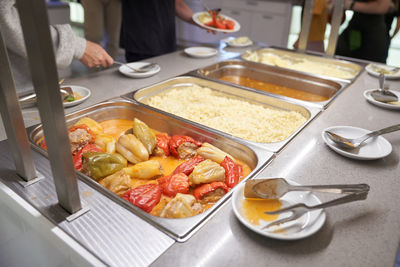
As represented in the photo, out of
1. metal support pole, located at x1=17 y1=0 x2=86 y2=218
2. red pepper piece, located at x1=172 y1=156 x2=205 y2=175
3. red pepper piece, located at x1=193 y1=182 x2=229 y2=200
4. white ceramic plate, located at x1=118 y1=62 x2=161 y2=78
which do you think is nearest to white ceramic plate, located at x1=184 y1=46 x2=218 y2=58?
white ceramic plate, located at x1=118 y1=62 x2=161 y2=78

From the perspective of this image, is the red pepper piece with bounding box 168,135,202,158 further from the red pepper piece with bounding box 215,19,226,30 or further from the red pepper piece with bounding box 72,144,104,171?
the red pepper piece with bounding box 215,19,226,30

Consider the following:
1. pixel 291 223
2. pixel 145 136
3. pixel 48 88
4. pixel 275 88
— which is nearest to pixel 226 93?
pixel 275 88

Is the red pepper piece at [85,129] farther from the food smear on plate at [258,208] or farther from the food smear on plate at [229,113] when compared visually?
the food smear on plate at [258,208]

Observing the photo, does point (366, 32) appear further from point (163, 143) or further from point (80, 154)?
point (80, 154)

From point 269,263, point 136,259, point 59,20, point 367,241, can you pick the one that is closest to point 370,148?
point 367,241

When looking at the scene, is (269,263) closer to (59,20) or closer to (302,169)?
(302,169)

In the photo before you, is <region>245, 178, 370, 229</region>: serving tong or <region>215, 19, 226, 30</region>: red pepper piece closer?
<region>245, 178, 370, 229</region>: serving tong

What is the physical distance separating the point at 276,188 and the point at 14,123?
673 millimetres

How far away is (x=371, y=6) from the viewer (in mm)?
2588

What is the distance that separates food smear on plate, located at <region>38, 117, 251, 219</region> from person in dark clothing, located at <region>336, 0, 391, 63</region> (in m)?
2.15

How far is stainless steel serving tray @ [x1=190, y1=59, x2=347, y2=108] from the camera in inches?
73.4

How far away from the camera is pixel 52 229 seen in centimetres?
70

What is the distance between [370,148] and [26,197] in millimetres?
1094

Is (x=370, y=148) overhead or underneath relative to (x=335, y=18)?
underneath
